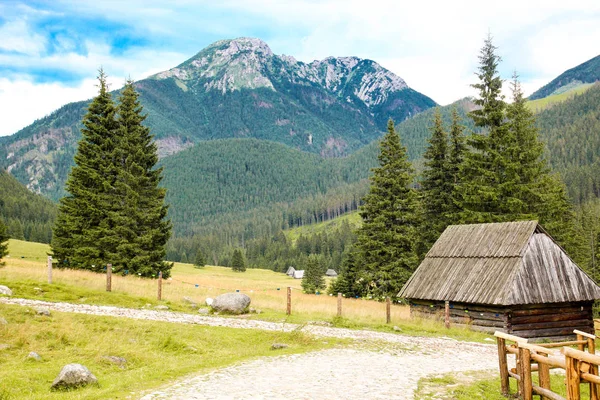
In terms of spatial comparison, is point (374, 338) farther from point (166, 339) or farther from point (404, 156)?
point (404, 156)

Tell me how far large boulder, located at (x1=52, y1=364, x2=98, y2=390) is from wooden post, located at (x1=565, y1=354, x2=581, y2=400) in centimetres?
1058

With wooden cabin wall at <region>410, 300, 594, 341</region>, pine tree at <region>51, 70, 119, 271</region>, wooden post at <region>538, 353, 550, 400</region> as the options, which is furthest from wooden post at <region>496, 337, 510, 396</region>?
pine tree at <region>51, 70, 119, 271</region>

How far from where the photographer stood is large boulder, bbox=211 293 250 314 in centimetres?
2661

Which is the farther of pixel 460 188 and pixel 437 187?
pixel 437 187

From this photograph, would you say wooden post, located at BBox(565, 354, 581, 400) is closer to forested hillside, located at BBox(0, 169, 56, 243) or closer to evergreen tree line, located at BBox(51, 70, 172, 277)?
evergreen tree line, located at BBox(51, 70, 172, 277)

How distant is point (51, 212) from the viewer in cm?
18862

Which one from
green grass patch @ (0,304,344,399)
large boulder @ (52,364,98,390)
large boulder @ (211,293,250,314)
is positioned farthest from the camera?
large boulder @ (211,293,250,314)

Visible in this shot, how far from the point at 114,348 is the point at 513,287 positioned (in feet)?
70.8

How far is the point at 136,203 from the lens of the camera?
40.8m

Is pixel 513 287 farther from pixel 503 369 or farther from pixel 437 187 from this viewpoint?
pixel 437 187

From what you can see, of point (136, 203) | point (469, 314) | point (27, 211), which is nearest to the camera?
point (469, 314)

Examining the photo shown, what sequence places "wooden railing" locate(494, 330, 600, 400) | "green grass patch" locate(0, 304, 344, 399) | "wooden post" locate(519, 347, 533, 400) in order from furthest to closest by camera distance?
"green grass patch" locate(0, 304, 344, 399), "wooden post" locate(519, 347, 533, 400), "wooden railing" locate(494, 330, 600, 400)

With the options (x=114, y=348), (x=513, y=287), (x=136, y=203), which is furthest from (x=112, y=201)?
(x=513, y=287)

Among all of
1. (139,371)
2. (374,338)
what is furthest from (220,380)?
(374,338)
